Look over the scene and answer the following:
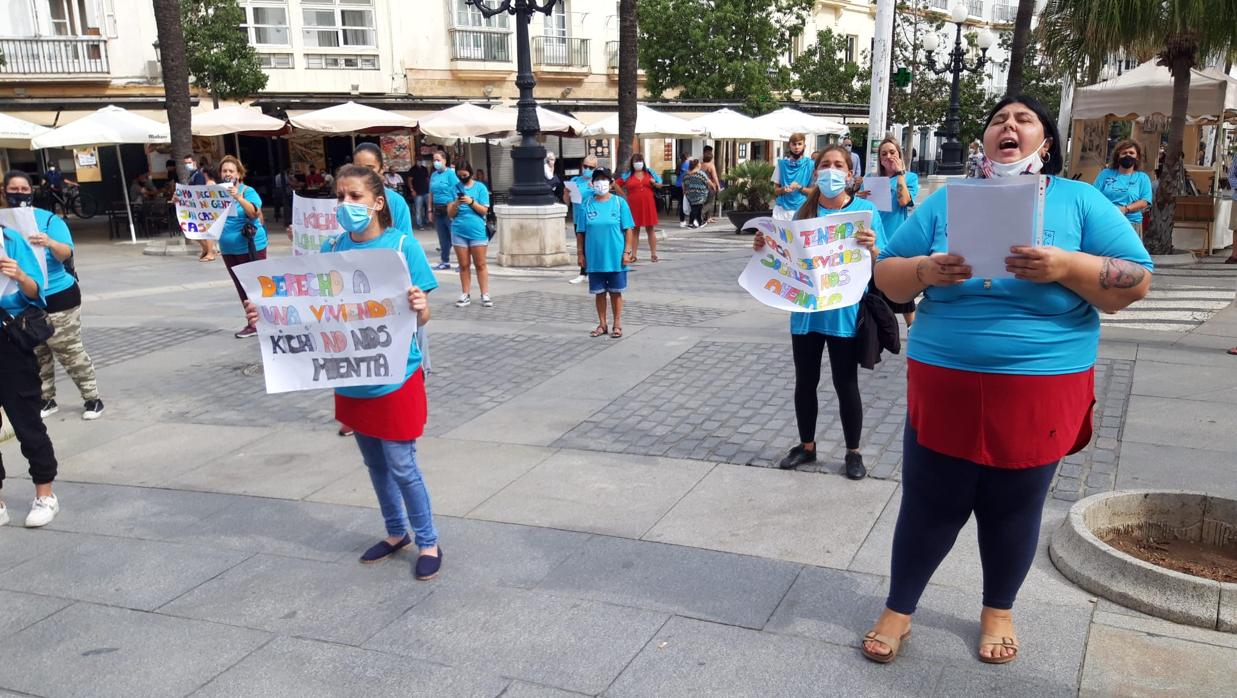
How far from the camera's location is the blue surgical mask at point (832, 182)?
16.1 feet

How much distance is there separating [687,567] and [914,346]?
5.07 ft

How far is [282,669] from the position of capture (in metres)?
3.53

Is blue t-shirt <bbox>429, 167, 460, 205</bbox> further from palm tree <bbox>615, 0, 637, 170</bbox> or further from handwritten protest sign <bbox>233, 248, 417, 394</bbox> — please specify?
handwritten protest sign <bbox>233, 248, 417, 394</bbox>

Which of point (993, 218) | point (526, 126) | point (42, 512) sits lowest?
point (42, 512)

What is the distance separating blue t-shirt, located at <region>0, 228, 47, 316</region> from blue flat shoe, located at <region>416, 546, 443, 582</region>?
258 centimetres

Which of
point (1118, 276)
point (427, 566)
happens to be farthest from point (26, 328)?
point (1118, 276)

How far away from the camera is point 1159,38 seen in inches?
509

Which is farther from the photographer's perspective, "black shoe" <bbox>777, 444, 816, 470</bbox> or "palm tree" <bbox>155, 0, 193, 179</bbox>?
"palm tree" <bbox>155, 0, 193, 179</bbox>

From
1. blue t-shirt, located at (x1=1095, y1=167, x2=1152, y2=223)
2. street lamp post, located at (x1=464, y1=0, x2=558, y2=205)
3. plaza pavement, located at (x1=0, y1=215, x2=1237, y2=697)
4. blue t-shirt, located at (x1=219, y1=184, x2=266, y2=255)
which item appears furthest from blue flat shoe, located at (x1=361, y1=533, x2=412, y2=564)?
street lamp post, located at (x1=464, y1=0, x2=558, y2=205)

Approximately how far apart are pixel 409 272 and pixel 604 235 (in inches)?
199

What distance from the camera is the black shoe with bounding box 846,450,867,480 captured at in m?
5.21

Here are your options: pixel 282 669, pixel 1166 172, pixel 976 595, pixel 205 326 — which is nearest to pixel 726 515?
pixel 976 595

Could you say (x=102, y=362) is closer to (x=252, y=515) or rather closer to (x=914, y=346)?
(x=252, y=515)

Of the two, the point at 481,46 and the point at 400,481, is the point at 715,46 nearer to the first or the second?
the point at 481,46
